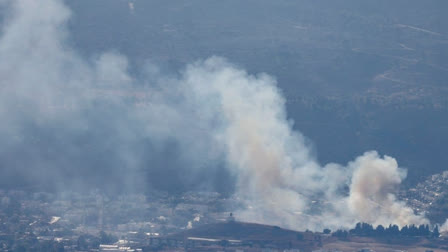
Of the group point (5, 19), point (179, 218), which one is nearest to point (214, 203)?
point (179, 218)

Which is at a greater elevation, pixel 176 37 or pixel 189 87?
pixel 176 37

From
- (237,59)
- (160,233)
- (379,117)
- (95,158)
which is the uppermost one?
(237,59)

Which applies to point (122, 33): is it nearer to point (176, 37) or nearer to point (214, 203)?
point (176, 37)

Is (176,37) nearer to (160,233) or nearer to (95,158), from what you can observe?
(95,158)

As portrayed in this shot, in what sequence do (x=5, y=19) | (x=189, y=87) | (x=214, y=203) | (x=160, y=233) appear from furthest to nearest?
(x=5, y=19) < (x=189, y=87) < (x=214, y=203) < (x=160, y=233)

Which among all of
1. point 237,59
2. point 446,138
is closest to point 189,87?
point 237,59

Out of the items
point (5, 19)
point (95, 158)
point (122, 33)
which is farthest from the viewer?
point (122, 33)

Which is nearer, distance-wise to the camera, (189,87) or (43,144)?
(43,144)
